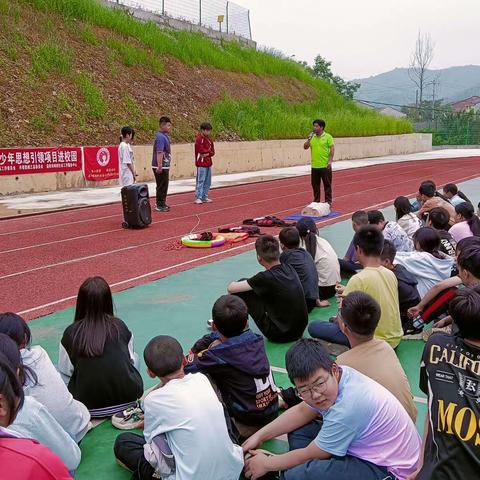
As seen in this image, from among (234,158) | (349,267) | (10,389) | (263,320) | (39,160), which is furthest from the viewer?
(234,158)

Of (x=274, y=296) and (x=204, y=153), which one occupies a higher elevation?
(x=204, y=153)

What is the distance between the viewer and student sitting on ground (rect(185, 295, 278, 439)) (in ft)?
11.4

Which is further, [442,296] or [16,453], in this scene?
[442,296]

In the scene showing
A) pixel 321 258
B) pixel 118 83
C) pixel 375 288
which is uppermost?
pixel 118 83

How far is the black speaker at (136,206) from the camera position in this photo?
10.7m

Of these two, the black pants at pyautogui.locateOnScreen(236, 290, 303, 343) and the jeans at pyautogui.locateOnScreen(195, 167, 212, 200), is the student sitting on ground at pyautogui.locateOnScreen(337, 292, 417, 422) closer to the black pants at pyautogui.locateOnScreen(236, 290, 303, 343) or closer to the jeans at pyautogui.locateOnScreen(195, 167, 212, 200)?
the black pants at pyautogui.locateOnScreen(236, 290, 303, 343)

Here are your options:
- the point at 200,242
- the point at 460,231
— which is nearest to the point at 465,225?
the point at 460,231

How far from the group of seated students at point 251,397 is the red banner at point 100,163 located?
1472cm

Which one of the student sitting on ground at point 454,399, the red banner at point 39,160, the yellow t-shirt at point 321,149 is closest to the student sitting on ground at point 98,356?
the student sitting on ground at point 454,399

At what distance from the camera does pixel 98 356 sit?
375cm

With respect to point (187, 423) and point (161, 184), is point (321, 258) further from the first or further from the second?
point (161, 184)

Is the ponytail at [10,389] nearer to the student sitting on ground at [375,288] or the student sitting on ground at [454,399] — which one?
the student sitting on ground at [454,399]

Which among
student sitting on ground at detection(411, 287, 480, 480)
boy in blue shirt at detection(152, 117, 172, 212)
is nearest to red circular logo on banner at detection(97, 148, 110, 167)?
boy in blue shirt at detection(152, 117, 172, 212)

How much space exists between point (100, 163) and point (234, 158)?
7.61 meters
